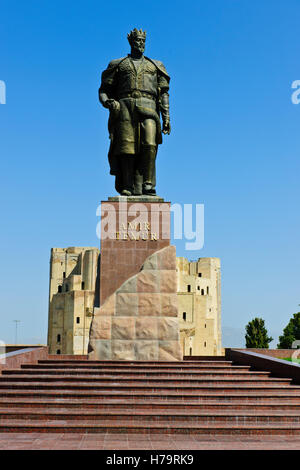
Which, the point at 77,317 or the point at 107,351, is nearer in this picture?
the point at 107,351

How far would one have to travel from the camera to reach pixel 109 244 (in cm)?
1118

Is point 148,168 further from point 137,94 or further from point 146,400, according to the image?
point 146,400

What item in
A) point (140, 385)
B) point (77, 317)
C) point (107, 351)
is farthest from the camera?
point (77, 317)

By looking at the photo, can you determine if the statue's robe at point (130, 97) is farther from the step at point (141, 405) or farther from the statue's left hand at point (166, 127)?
the step at point (141, 405)

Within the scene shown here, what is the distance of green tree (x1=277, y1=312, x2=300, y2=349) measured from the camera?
54.7 meters

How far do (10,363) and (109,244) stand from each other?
3.05 meters

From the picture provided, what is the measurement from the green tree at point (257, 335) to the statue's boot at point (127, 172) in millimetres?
37294

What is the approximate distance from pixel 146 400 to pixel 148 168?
220 inches

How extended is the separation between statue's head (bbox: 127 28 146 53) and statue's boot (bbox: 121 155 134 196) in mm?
2338

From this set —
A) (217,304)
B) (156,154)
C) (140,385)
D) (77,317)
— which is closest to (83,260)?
(77,317)

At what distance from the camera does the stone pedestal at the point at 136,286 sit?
10.7 m

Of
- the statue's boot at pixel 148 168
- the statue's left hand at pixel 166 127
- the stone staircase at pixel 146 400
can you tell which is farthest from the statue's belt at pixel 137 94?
the stone staircase at pixel 146 400

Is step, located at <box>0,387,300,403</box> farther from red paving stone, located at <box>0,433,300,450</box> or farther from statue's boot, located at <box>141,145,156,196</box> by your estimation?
statue's boot, located at <box>141,145,156,196</box>

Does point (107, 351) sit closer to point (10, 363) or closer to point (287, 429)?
point (10, 363)
